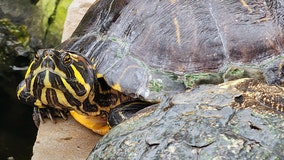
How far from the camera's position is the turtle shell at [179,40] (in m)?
2.90

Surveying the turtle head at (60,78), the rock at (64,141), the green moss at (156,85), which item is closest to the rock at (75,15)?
the rock at (64,141)

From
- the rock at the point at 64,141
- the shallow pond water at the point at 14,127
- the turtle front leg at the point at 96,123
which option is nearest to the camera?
the rock at the point at 64,141

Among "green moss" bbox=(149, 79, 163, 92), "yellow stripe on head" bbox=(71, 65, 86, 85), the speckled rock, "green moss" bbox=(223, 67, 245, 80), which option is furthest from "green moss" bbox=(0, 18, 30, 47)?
the speckled rock

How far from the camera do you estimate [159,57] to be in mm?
2941

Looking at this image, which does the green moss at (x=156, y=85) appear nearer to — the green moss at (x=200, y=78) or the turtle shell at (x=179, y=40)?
the turtle shell at (x=179, y=40)

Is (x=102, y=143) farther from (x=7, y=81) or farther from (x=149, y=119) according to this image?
(x=7, y=81)

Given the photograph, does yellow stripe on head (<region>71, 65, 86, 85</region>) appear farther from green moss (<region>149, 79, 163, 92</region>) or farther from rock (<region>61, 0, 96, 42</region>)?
rock (<region>61, 0, 96, 42</region>)

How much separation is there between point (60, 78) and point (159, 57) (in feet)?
1.84

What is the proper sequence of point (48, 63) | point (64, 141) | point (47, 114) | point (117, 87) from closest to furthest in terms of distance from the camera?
point (48, 63) < point (117, 87) < point (64, 141) < point (47, 114)

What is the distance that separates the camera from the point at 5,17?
600cm

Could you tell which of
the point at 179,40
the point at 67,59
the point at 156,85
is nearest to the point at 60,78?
the point at 67,59

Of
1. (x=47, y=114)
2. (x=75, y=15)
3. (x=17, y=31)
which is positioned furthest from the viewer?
(x=17, y=31)

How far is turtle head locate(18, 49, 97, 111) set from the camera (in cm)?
280

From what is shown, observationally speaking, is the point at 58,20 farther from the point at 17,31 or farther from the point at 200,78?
the point at 200,78
